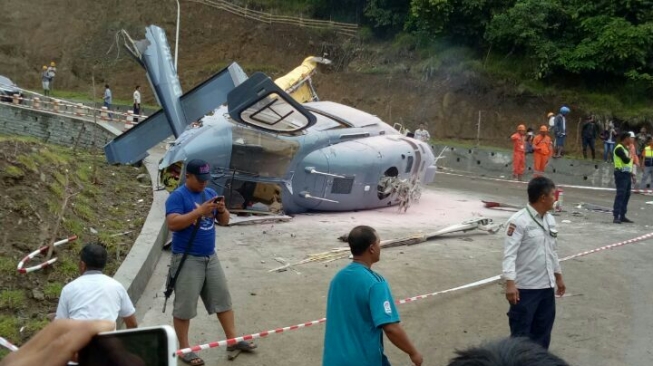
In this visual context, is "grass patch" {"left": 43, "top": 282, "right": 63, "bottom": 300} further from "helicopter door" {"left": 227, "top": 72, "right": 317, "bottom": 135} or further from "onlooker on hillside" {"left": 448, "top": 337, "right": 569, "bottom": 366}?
"onlooker on hillside" {"left": 448, "top": 337, "right": 569, "bottom": 366}

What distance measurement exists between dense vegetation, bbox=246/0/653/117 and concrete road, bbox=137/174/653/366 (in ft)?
52.2

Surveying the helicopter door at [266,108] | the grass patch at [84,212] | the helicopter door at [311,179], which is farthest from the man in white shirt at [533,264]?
the helicopter door at [311,179]

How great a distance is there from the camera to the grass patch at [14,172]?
918 centimetres

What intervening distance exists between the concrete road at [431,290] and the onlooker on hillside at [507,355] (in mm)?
4472

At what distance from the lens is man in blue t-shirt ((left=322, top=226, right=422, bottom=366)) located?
14.7 feet

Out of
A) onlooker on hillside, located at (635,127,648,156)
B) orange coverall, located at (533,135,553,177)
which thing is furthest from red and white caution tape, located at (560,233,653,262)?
onlooker on hillside, located at (635,127,648,156)

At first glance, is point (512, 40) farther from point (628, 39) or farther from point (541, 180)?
point (541, 180)

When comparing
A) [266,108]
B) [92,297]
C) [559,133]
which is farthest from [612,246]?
[559,133]

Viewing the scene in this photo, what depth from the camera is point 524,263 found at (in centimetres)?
618

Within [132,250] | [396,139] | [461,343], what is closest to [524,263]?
[461,343]

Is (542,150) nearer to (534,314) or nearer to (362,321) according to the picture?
(534,314)

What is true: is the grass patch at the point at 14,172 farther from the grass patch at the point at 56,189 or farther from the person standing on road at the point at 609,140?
the person standing on road at the point at 609,140

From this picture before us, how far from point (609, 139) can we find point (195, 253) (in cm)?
2140

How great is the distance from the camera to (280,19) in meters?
41.7
